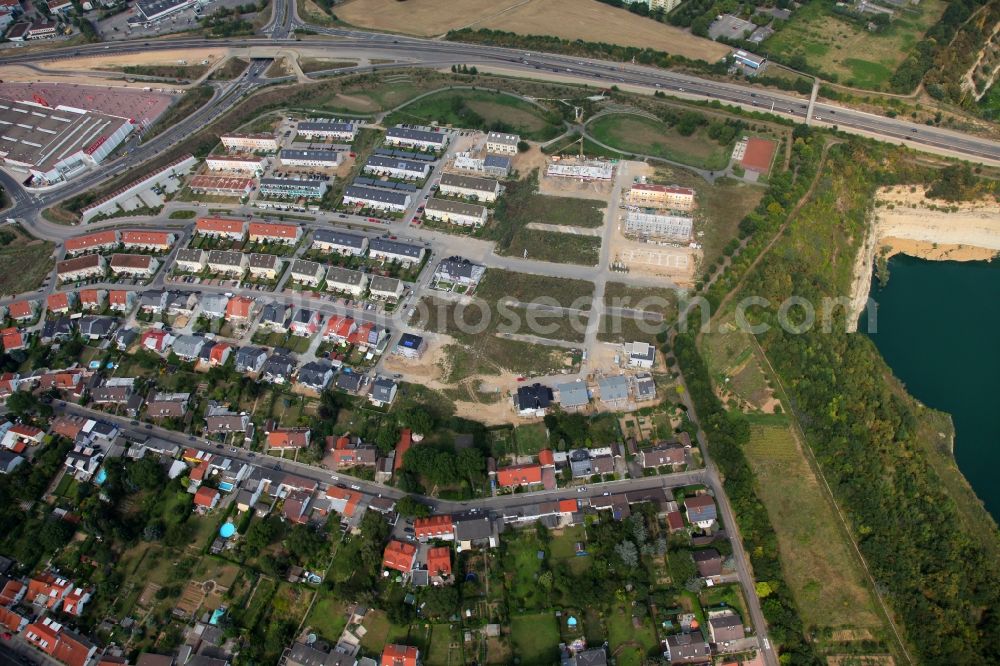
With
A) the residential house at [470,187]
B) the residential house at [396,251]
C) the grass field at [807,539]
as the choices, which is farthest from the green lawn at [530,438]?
the residential house at [470,187]

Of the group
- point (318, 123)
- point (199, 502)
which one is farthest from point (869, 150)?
point (199, 502)

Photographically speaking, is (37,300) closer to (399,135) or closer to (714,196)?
(399,135)

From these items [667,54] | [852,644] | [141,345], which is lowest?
[852,644]

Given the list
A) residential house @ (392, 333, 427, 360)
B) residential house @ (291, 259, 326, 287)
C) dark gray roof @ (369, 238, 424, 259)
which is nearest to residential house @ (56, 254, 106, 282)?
residential house @ (291, 259, 326, 287)

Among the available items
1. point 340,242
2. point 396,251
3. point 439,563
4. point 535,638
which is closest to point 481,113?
point 396,251

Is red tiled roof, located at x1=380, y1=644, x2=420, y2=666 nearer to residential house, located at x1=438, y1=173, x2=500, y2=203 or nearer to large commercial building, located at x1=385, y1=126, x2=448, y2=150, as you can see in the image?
residential house, located at x1=438, y1=173, x2=500, y2=203

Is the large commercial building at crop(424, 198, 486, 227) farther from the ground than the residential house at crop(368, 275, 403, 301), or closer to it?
farther from the ground

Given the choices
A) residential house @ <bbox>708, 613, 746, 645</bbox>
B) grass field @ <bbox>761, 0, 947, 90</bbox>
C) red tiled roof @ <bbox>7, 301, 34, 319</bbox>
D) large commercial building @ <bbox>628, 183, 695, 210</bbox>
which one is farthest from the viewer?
grass field @ <bbox>761, 0, 947, 90</bbox>
